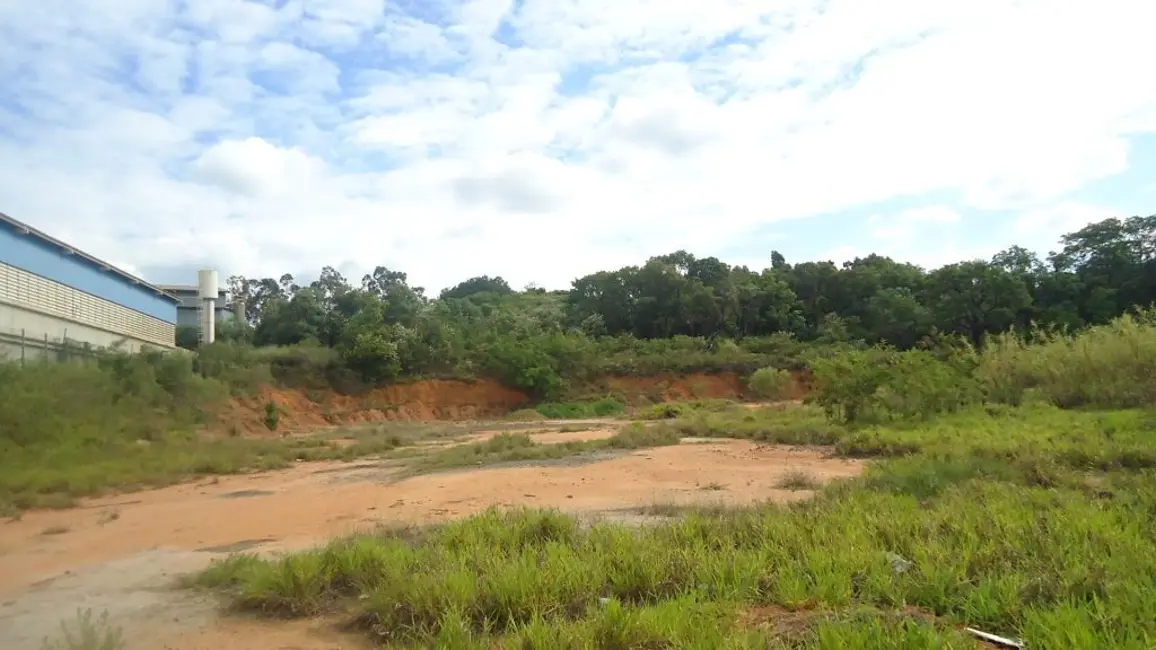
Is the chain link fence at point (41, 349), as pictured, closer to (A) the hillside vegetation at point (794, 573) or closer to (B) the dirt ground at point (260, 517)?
(B) the dirt ground at point (260, 517)

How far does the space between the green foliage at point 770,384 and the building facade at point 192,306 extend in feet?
101

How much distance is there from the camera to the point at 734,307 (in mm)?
56500

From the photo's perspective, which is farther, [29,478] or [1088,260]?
[1088,260]

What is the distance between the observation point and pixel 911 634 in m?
4.14

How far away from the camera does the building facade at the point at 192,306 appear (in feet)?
158

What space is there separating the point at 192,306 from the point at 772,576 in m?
51.8

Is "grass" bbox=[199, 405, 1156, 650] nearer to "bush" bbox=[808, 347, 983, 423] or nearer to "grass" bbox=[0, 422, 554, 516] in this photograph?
"grass" bbox=[0, 422, 554, 516]

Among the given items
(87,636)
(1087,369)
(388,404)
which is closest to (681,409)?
(388,404)

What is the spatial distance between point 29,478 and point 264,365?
23.0 meters

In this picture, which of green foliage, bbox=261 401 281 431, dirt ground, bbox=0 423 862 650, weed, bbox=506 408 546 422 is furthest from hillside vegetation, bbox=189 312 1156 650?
weed, bbox=506 408 546 422

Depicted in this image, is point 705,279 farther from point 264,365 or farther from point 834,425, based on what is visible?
point 834,425

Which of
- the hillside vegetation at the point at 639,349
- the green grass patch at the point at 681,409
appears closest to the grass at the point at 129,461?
the hillside vegetation at the point at 639,349

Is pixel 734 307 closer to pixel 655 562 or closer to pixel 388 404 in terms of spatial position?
pixel 388 404

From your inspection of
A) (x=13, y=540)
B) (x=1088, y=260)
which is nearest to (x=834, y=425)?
(x=13, y=540)
